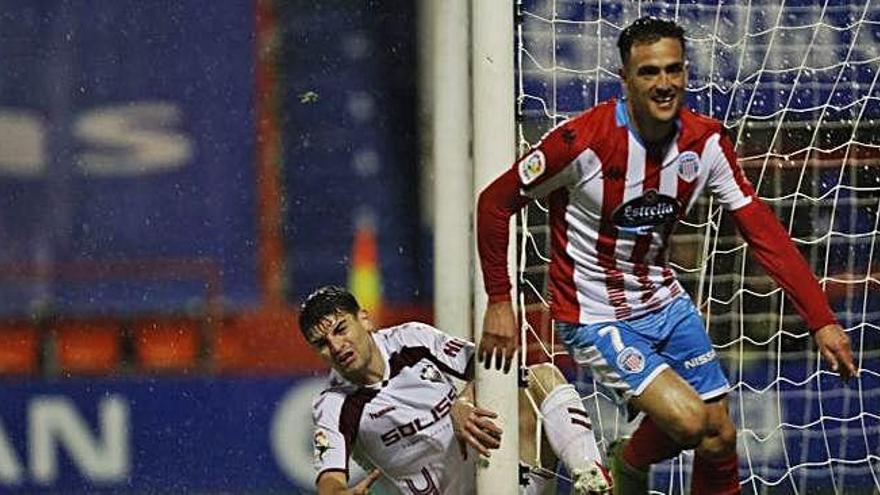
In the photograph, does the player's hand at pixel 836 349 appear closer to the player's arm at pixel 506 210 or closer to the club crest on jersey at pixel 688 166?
the club crest on jersey at pixel 688 166

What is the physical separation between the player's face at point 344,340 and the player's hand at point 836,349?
3.91 feet

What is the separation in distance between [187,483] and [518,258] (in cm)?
176

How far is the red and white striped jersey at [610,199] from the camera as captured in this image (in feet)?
15.6

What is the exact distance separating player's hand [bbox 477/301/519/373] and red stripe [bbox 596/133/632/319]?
0.25 metres

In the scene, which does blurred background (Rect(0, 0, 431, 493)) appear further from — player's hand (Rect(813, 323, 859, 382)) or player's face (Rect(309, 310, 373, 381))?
player's hand (Rect(813, 323, 859, 382))

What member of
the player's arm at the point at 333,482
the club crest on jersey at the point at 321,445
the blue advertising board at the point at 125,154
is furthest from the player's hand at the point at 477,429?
the blue advertising board at the point at 125,154

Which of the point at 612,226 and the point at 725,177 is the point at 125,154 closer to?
the point at 612,226

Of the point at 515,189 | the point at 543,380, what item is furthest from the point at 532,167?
the point at 543,380

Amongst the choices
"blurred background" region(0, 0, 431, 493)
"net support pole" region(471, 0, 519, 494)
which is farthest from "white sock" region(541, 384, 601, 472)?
"blurred background" region(0, 0, 431, 493)

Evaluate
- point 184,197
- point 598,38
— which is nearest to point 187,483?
point 184,197

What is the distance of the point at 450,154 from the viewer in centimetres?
620

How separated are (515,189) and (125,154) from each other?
2411 millimetres

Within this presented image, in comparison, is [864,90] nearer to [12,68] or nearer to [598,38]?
[598,38]

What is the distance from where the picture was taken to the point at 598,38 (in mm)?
6297
